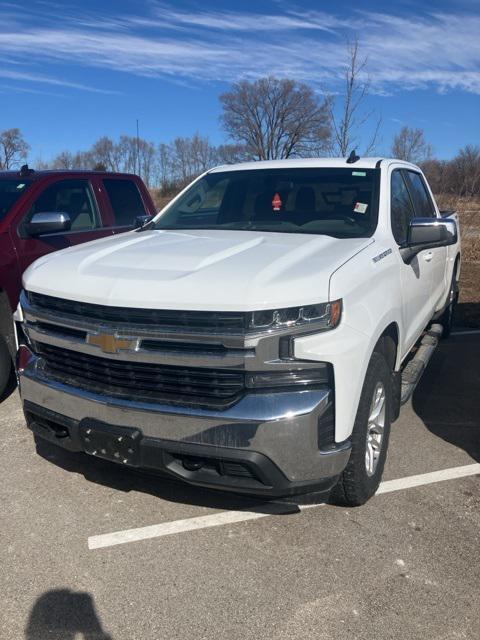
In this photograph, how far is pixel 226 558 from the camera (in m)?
3.01

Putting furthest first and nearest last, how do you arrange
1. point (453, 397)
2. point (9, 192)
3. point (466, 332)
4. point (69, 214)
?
point (466, 332), point (69, 214), point (9, 192), point (453, 397)

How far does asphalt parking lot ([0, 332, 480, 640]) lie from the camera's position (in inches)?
101

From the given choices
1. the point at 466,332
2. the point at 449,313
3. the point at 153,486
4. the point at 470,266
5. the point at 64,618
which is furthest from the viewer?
the point at 470,266

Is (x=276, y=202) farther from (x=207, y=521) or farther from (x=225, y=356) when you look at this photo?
(x=207, y=521)

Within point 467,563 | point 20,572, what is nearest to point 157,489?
point 20,572

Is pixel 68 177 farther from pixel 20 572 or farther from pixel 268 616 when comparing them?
pixel 268 616

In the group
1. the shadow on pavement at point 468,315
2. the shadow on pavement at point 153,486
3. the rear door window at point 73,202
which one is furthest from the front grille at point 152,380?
the shadow on pavement at point 468,315

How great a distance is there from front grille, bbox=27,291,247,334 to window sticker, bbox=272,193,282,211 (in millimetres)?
1818

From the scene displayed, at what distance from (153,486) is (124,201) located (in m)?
3.89

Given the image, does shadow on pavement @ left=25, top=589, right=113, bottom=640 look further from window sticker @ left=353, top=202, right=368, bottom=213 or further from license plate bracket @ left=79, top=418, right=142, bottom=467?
window sticker @ left=353, top=202, right=368, bottom=213

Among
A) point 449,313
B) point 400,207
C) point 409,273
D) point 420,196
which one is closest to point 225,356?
point 409,273

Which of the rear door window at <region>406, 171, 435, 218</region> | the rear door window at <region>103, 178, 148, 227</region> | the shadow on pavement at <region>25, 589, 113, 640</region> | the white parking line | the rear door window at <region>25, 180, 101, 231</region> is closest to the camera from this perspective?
the shadow on pavement at <region>25, 589, 113, 640</region>

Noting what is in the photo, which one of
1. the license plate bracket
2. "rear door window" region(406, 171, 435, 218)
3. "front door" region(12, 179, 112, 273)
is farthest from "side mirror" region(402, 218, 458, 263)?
"front door" region(12, 179, 112, 273)

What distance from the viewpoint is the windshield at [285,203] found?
4.07 m
